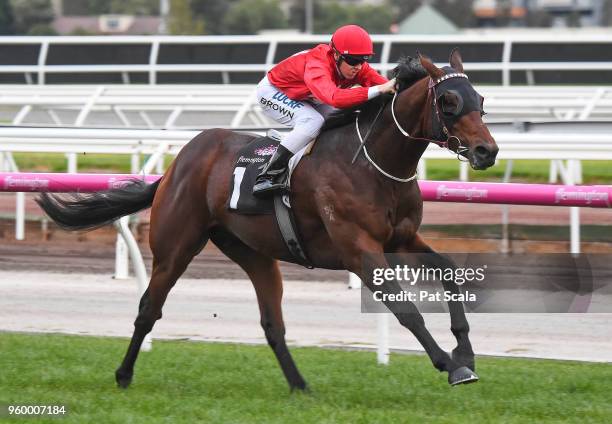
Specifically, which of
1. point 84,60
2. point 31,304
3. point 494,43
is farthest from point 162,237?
point 84,60

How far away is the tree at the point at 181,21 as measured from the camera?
159 ft

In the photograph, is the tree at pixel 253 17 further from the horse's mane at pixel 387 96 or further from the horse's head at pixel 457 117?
the horse's head at pixel 457 117

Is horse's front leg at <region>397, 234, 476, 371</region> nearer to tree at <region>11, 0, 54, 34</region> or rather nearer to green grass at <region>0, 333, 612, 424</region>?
green grass at <region>0, 333, 612, 424</region>

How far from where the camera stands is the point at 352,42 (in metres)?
5.53

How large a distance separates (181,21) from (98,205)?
4337cm

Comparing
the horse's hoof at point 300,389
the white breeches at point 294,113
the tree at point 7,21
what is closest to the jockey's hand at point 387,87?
the white breeches at point 294,113

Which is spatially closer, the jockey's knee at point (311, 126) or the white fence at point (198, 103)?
the jockey's knee at point (311, 126)

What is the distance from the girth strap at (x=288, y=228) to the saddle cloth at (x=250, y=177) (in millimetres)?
68

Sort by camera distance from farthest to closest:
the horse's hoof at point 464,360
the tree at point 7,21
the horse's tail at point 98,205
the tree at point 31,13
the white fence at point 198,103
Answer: the tree at point 31,13 < the tree at point 7,21 < the white fence at point 198,103 < the horse's tail at point 98,205 < the horse's hoof at point 464,360

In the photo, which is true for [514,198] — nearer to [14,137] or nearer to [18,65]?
[14,137]

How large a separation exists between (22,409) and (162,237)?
1.22 m

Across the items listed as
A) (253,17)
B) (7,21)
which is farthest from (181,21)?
(253,17)

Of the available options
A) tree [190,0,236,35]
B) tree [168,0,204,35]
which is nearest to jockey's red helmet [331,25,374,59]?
tree [168,0,204,35]

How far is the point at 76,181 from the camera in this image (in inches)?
294
